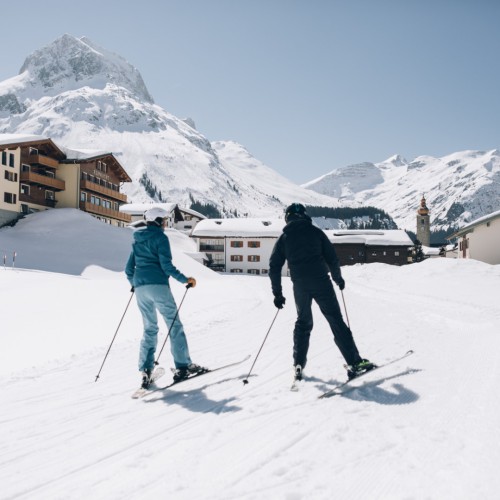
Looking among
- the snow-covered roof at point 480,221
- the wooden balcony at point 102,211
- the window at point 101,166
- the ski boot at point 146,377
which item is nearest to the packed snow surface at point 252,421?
the ski boot at point 146,377

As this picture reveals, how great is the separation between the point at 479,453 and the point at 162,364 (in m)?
4.69

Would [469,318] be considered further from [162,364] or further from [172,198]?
[172,198]

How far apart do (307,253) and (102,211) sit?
44.3 m

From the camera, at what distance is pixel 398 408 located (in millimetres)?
4191

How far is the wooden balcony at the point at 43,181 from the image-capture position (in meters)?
37.0

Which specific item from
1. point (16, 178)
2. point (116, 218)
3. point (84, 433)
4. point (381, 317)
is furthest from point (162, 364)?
point (116, 218)

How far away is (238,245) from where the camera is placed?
59.5 m

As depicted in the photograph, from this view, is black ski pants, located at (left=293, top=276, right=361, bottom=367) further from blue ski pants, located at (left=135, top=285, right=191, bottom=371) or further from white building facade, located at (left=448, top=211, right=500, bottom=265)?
white building facade, located at (left=448, top=211, right=500, bottom=265)

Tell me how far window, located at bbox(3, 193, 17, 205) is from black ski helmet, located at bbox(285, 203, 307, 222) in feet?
121

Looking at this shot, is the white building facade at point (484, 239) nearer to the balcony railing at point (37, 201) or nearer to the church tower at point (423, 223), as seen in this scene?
the balcony railing at point (37, 201)

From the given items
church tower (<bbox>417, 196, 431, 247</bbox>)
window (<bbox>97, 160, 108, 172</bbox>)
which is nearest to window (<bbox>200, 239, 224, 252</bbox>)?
window (<bbox>97, 160, 108, 172</bbox>)

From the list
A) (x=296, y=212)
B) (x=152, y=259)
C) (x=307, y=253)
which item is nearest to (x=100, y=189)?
(x=152, y=259)

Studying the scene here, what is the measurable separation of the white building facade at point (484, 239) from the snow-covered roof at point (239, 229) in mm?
27638

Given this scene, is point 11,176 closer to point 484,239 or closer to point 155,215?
point 155,215
